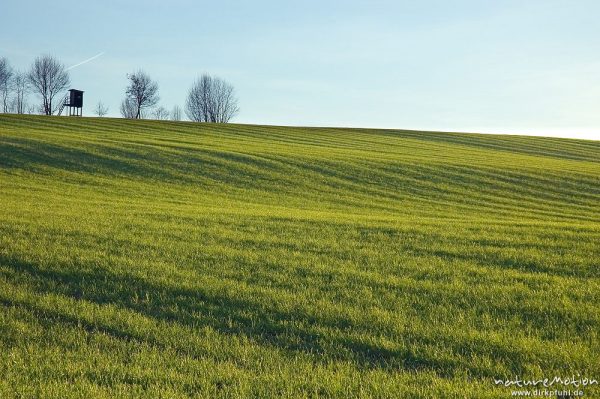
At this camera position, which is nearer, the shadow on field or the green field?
the green field

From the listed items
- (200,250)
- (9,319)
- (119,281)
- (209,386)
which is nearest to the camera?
(209,386)

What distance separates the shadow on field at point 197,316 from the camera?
6.73m

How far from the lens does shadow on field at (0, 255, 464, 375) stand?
22.1 feet

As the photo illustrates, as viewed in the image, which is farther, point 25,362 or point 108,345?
point 108,345

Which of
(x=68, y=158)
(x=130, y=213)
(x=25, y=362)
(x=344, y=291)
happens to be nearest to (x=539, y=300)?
(x=344, y=291)

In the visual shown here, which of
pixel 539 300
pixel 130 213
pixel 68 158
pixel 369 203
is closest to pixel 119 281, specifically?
pixel 539 300

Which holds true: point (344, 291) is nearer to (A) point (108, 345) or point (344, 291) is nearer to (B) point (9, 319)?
(A) point (108, 345)

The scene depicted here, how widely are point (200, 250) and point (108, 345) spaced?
5.22 meters

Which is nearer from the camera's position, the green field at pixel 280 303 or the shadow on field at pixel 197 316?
the green field at pixel 280 303

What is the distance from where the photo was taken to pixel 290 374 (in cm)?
606

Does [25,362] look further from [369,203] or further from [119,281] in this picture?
[369,203]

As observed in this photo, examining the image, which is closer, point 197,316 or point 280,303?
point 197,316

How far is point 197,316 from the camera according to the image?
25.8 ft

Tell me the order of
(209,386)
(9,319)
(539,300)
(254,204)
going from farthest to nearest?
(254,204) < (539,300) < (9,319) < (209,386)
